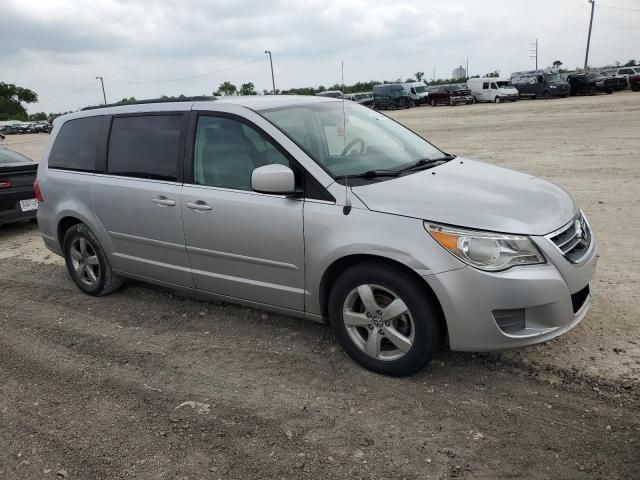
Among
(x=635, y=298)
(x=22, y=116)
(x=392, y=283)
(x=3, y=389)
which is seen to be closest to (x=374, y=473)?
(x=392, y=283)

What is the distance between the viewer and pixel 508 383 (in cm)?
337

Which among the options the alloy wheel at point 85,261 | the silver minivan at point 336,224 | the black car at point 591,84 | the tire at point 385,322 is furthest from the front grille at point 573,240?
the black car at point 591,84

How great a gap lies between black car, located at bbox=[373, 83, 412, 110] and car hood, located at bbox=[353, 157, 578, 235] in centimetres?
4021

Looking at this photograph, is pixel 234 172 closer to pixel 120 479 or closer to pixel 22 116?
pixel 120 479

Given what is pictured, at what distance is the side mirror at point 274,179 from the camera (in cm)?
351

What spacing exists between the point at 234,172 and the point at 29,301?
2.84 meters

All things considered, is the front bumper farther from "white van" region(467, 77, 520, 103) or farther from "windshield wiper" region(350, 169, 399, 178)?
"white van" region(467, 77, 520, 103)

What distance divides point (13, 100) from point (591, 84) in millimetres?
98764

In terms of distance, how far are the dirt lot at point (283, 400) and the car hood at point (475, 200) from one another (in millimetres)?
963

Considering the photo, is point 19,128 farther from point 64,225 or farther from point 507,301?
point 507,301

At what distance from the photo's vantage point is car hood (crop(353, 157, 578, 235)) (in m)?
3.15

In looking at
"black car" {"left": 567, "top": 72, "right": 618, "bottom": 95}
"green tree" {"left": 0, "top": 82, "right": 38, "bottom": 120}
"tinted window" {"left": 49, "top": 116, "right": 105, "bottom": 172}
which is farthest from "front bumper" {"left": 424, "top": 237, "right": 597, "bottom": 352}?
"green tree" {"left": 0, "top": 82, "right": 38, "bottom": 120}

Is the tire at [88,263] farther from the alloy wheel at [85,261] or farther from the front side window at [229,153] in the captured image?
the front side window at [229,153]

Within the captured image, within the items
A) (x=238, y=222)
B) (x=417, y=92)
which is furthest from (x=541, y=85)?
(x=238, y=222)
